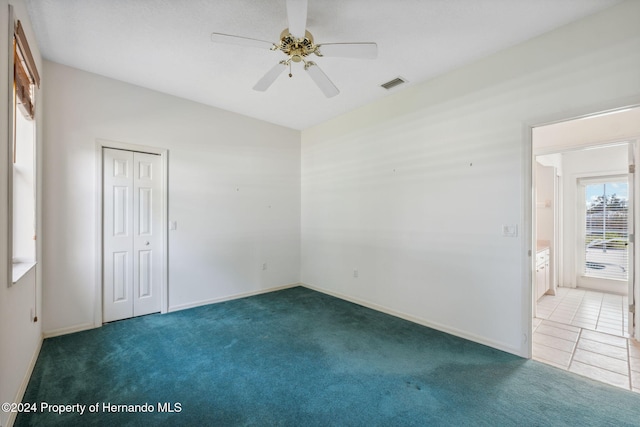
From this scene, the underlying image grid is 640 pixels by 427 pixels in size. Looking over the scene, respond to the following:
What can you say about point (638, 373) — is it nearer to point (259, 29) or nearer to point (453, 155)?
point (453, 155)

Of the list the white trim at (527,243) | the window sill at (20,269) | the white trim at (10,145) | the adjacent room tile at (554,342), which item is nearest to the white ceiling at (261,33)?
the white trim at (10,145)

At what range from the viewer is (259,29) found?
231 centimetres

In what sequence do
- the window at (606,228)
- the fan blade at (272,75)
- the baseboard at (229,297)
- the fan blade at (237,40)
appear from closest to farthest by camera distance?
1. the fan blade at (237,40)
2. the fan blade at (272,75)
3. the baseboard at (229,297)
4. the window at (606,228)

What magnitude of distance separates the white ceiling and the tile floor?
2.88 metres

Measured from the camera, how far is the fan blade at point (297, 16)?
1.62m

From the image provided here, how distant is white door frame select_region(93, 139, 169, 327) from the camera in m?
3.08

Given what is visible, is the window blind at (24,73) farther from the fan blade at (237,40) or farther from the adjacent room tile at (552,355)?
the adjacent room tile at (552,355)

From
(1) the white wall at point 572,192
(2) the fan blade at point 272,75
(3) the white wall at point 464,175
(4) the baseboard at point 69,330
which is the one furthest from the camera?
(1) the white wall at point 572,192

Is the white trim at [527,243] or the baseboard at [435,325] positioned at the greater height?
the white trim at [527,243]

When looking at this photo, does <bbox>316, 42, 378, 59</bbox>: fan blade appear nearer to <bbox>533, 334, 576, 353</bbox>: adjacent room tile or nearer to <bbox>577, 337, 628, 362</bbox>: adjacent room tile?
<bbox>533, 334, 576, 353</bbox>: adjacent room tile

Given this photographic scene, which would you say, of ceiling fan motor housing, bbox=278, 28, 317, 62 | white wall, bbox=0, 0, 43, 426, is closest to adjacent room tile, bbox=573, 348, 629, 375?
ceiling fan motor housing, bbox=278, 28, 317, 62

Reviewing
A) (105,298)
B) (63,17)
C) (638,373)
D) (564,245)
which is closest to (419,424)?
(638,373)

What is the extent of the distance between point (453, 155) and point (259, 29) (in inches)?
89.8

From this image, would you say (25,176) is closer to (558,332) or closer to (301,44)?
(301,44)
